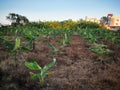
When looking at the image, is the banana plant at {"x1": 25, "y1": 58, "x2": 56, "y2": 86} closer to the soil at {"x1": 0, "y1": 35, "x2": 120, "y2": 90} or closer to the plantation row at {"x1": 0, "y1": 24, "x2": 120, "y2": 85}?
the plantation row at {"x1": 0, "y1": 24, "x2": 120, "y2": 85}

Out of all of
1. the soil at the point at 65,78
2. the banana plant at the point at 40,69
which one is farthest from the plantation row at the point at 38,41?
the soil at the point at 65,78

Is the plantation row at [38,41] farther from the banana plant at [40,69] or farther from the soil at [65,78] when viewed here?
the soil at [65,78]

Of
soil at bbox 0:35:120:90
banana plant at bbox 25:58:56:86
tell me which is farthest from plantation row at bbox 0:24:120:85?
soil at bbox 0:35:120:90

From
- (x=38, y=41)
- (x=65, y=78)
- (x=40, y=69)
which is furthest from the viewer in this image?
(x=38, y=41)

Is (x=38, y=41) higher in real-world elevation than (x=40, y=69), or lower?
lower

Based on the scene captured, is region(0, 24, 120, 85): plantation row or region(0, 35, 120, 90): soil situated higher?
region(0, 24, 120, 85): plantation row

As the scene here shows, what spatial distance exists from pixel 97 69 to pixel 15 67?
1928mm

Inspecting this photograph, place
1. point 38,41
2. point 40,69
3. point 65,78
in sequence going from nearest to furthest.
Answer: point 40,69 < point 65,78 < point 38,41

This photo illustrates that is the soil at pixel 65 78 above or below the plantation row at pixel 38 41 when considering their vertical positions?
below

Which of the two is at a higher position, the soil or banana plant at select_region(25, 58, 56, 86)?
banana plant at select_region(25, 58, 56, 86)

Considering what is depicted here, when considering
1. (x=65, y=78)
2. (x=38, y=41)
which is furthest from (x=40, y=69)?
(x=38, y=41)

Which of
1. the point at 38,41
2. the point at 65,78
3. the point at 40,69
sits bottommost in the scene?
the point at 65,78

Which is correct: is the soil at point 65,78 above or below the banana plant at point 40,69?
below

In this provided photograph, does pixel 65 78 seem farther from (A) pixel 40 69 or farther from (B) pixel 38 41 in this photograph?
(B) pixel 38 41
